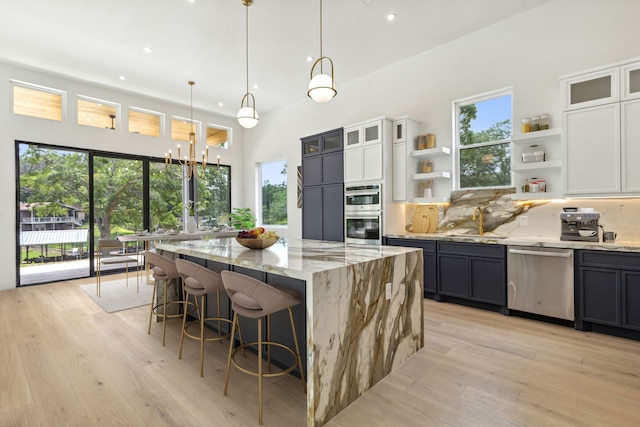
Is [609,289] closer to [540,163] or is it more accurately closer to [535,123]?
[540,163]

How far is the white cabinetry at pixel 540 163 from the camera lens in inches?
140

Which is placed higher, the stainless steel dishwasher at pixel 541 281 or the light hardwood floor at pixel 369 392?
the stainless steel dishwasher at pixel 541 281

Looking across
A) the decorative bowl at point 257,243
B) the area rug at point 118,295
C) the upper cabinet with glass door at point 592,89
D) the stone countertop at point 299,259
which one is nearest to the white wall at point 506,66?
the upper cabinet with glass door at point 592,89

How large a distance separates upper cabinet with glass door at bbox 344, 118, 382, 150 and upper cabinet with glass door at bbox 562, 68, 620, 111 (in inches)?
88.9

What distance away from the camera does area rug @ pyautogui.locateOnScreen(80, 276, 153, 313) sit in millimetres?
4082

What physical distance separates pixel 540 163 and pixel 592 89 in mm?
841

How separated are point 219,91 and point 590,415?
682 cm

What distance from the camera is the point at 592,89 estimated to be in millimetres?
3180

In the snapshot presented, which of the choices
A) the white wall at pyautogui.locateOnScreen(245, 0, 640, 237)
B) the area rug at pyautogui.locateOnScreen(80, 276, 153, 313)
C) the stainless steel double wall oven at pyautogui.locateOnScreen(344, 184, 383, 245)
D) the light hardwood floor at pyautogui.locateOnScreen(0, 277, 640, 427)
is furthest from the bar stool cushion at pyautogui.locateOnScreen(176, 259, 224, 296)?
the white wall at pyautogui.locateOnScreen(245, 0, 640, 237)

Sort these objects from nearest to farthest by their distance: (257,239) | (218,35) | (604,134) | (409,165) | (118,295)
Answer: (257,239), (604,134), (218,35), (118,295), (409,165)

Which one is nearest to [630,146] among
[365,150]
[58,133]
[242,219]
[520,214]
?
[520,214]

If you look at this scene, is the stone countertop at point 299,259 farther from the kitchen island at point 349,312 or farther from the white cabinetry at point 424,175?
the white cabinetry at point 424,175

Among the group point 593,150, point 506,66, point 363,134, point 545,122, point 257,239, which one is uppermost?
point 506,66

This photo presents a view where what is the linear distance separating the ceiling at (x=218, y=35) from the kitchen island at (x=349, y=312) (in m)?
3.03
